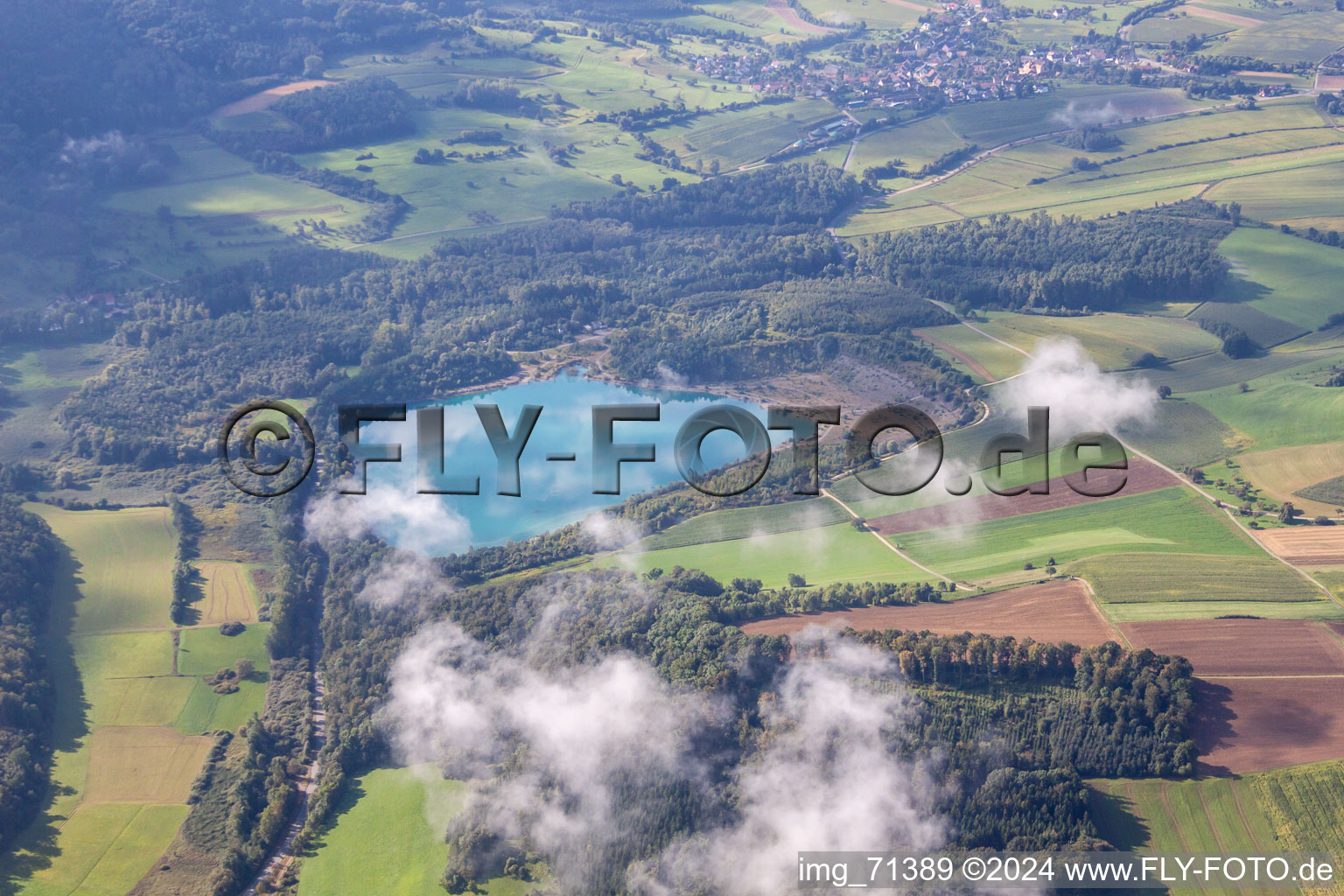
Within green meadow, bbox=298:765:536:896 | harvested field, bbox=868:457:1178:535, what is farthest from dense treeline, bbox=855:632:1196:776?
green meadow, bbox=298:765:536:896

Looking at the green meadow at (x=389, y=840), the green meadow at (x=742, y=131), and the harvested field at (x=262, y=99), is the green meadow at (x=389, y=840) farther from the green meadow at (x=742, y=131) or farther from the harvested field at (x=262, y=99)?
the harvested field at (x=262, y=99)

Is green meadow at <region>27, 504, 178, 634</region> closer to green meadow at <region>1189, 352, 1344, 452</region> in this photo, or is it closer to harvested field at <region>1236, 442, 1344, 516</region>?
harvested field at <region>1236, 442, 1344, 516</region>

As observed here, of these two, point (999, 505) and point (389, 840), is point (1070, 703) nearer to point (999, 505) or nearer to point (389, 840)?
point (999, 505)

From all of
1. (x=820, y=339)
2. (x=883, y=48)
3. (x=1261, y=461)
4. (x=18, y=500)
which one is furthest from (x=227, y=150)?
(x=1261, y=461)

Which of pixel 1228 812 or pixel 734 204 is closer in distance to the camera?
pixel 1228 812

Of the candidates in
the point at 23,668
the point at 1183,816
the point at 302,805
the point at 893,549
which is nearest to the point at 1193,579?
the point at 893,549

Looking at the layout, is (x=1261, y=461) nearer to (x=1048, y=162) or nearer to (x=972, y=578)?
(x=972, y=578)
